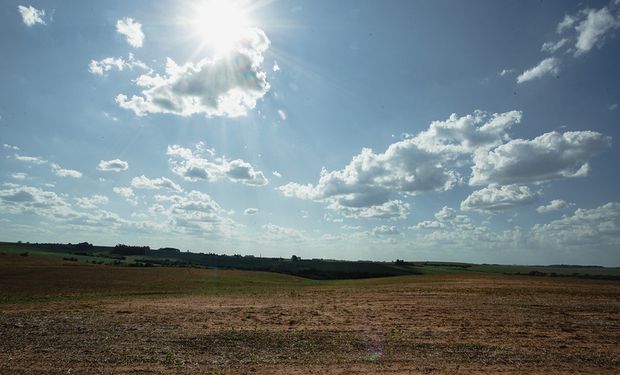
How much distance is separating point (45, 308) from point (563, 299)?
128 ft

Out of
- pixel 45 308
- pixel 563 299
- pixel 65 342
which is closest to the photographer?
pixel 65 342

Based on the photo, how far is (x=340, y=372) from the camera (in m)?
12.2

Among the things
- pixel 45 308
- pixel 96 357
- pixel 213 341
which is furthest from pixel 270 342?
pixel 45 308

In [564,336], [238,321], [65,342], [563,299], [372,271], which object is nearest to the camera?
[65,342]

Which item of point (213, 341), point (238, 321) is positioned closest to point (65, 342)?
point (213, 341)

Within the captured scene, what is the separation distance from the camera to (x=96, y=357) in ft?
45.3

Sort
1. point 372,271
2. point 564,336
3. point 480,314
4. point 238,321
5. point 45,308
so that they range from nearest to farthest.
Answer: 1. point 564,336
2. point 238,321
3. point 480,314
4. point 45,308
5. point 372,271

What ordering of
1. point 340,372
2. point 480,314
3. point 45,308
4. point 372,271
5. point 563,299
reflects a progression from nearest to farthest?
point 340,372 → point 480,314 → point 45,308 → point 563,299 → point 372,271

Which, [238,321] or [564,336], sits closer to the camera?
[564,336]

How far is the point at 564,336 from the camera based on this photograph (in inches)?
678

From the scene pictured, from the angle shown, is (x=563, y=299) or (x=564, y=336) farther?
(x=563, y=299)

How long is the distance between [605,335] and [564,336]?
6.92 ft

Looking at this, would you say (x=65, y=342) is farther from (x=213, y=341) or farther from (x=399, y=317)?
(x=399, y=317)

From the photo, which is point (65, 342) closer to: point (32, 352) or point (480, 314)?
point (32, 352)
